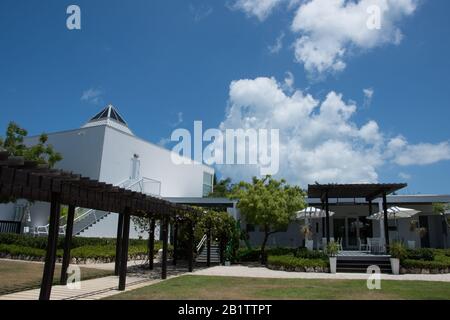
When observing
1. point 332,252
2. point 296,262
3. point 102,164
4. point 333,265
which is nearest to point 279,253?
point 296,262

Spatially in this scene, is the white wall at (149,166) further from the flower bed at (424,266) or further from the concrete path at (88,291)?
the flower bed at (424,266)

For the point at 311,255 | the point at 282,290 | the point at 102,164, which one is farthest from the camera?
the point at 102,164

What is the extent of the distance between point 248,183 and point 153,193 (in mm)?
11068

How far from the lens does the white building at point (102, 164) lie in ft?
81.4

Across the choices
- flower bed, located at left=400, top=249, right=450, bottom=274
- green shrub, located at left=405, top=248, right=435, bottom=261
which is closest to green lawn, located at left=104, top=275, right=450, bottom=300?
flower bed, located at left=400, top=249, right=450, bottom=274

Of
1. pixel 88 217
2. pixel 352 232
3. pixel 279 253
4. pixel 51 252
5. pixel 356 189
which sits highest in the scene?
pixel 356 189

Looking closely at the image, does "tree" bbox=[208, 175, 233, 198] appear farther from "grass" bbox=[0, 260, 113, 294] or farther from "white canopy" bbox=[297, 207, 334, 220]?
"grass" bbox=[0, 260, 113, 294]

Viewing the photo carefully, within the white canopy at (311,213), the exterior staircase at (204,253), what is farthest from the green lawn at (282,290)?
the exterior staircase at (204,253)

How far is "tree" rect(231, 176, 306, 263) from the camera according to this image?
19.8 m

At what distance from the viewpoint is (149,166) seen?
31.4 meters

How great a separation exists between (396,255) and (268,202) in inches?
249

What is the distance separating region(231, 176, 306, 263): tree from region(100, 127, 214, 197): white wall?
10.4 metres

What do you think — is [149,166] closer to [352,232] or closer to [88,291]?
[352,232]
